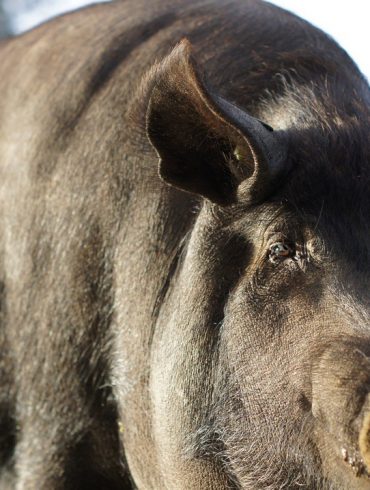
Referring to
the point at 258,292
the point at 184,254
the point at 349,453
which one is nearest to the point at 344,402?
the point at 349,453

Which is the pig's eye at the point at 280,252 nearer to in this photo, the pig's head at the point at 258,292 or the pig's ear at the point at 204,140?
the pig's head at the point at 258,292

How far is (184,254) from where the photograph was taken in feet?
14.7

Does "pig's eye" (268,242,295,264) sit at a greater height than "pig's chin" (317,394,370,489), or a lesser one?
greater

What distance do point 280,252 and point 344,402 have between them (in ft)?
2.41

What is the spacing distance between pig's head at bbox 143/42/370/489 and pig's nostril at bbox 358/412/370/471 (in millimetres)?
142

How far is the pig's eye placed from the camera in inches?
158

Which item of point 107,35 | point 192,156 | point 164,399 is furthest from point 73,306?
point 107,35

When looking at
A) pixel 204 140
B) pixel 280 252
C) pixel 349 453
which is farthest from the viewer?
pixel 204 140

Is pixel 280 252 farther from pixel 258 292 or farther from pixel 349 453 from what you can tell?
pixel 349 453

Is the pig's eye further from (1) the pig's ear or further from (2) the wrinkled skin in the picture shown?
(1) the pig's ear

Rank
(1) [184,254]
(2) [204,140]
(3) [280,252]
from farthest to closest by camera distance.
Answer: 1. (1) [184,254]
2. (2) [204,140]
3. (3) [280,252]

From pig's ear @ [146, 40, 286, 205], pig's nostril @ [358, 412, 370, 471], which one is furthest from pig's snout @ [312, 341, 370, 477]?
pig's ear @ [146, 40, 286, 205]

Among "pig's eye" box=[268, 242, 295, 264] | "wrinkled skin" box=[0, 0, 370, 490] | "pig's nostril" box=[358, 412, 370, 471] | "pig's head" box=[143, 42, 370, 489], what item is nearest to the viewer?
"pig's nostril" box=[358, 412, 370, 471]

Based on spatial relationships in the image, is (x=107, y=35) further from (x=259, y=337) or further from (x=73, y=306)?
(x=259, y=337)
